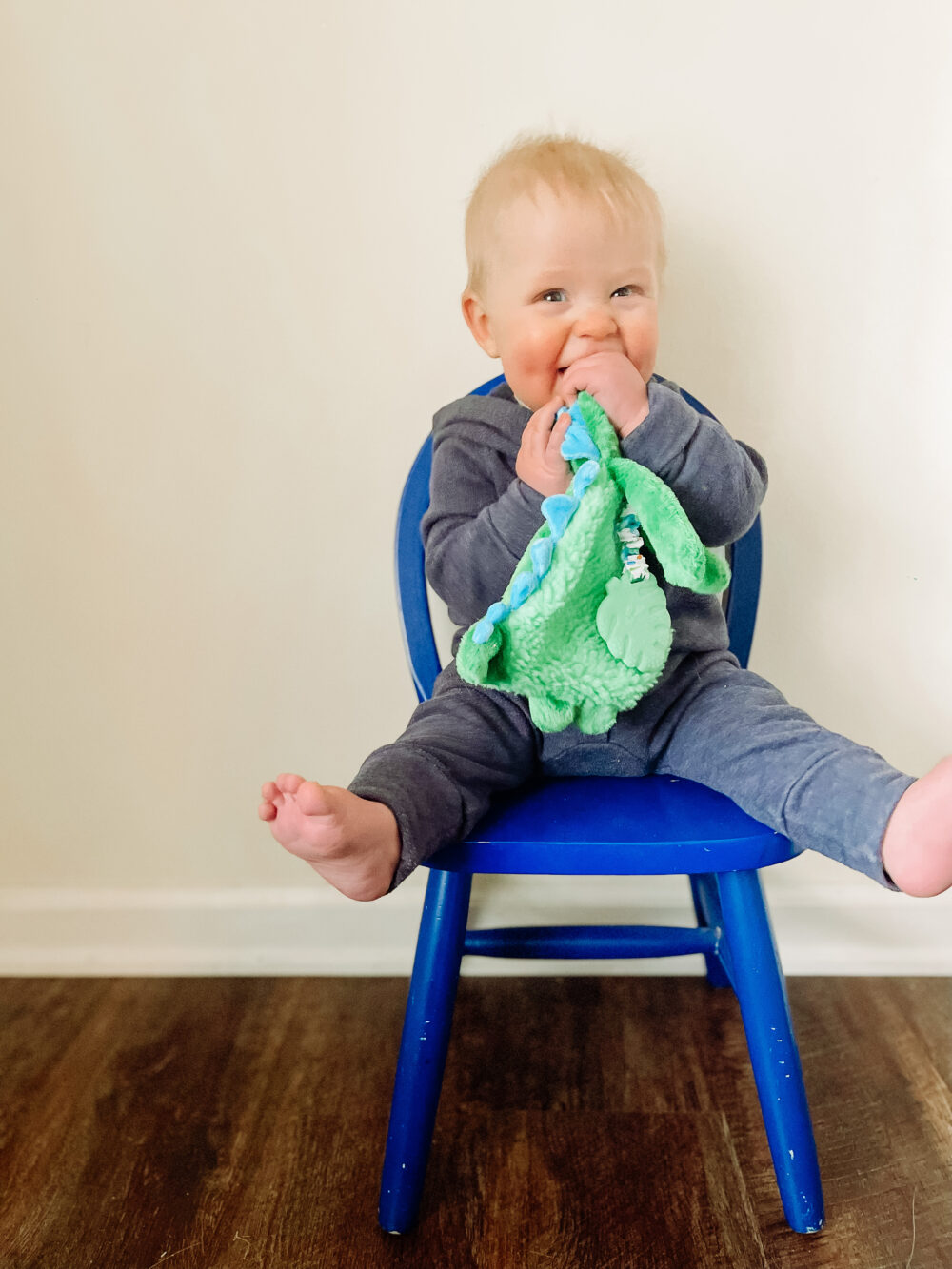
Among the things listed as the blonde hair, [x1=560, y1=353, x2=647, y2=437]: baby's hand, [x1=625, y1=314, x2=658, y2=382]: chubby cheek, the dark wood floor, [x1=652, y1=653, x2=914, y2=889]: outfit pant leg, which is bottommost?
the dark wood floor

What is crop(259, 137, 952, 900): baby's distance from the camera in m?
0.67

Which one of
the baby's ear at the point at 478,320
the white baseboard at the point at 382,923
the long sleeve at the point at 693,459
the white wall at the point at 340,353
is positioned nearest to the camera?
the long sleeve at the point at 693,459

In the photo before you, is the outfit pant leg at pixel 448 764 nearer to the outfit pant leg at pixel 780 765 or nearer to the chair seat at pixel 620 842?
the chair seat at pixel 620 842

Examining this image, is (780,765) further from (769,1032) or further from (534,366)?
(534,366)

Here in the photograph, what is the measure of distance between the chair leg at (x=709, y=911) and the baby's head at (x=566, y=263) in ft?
1.87

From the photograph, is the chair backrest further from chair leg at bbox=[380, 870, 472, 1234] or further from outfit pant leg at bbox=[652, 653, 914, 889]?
chair leg at bbox=[380, 870, 472, 1234]

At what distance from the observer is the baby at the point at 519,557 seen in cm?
67

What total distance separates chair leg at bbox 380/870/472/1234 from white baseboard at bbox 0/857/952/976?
0.36 meters

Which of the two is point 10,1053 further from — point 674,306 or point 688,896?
point 674,306

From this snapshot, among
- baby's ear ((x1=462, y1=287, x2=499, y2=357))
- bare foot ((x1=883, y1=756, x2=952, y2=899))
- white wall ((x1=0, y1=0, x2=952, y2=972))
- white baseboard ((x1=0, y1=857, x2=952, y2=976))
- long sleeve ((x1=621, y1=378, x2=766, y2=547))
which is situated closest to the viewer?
bare foot ((x1=883, y1=756, x2=952, y2=899))

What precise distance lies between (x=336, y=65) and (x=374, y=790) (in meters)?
0.75

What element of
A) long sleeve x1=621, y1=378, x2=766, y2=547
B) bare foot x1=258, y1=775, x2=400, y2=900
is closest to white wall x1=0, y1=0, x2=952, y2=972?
long sleeve x1=621, y1=378, x2=766, y2=547

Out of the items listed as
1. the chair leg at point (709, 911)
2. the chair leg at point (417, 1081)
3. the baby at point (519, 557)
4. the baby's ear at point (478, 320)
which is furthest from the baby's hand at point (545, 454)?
the chair leg at point (709, 911)

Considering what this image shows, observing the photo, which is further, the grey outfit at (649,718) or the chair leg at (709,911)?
the chair leg at (709,911)
